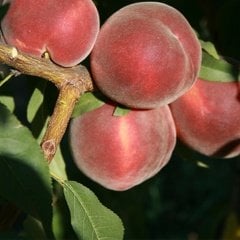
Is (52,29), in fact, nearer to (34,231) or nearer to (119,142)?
(119,142)

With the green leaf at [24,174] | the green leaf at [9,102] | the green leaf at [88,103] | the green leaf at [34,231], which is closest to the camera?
the green leaf at [24,174]

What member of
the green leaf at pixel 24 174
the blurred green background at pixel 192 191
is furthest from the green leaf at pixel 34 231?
the green leaf at pixel 24 174

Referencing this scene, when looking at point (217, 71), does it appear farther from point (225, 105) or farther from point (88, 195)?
point (88, 195)

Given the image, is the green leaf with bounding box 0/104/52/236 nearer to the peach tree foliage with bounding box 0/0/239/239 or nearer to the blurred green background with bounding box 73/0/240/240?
the peach tree foliage with bounding box 0/0/239/239

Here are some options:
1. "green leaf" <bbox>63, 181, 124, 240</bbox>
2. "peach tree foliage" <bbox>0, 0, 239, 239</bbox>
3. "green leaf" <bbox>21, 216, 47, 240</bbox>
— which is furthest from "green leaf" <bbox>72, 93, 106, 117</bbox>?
"green leaf" <bbox>21, 216, 47, 240</bbox>

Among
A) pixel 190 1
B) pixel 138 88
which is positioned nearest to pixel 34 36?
pixel 138 88

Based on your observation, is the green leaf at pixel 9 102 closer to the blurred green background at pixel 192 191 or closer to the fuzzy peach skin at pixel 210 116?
the blurred green background at pixel 192 191
